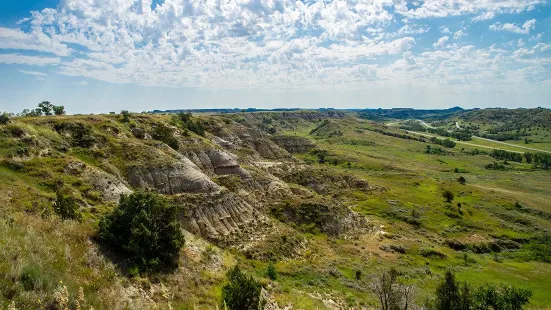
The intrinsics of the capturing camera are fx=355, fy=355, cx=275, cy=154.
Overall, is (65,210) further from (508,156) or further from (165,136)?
(508,156)

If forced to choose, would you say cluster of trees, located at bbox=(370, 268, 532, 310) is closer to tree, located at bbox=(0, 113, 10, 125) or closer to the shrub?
the shrub

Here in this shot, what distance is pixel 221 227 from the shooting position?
45.0 meters

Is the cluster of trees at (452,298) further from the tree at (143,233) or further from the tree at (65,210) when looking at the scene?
the tree at (65,210)

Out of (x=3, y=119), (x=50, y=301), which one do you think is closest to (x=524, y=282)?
(x=50, y=301)

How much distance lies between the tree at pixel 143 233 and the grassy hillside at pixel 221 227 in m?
0.94

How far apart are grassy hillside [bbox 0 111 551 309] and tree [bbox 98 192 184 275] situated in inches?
36.9

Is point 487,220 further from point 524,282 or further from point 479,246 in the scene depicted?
point 524,282

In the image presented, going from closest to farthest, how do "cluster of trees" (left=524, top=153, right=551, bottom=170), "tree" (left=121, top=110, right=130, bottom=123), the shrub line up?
the shrub < "tree" (left=121, top=110, right=130, bottom=123) < "cluster of trees" (left=524, top=153, right=551, bottom=170)

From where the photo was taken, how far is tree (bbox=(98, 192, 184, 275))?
21.4 meters

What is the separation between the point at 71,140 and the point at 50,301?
3879cm

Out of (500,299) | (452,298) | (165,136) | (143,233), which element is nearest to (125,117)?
(165,136)

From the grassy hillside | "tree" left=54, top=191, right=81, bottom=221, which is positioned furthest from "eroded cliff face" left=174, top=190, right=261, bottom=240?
"tree" left=54, top=191, right=81, bottom=221

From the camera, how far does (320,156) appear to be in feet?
504

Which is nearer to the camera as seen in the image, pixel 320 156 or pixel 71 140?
pixel 71 140
